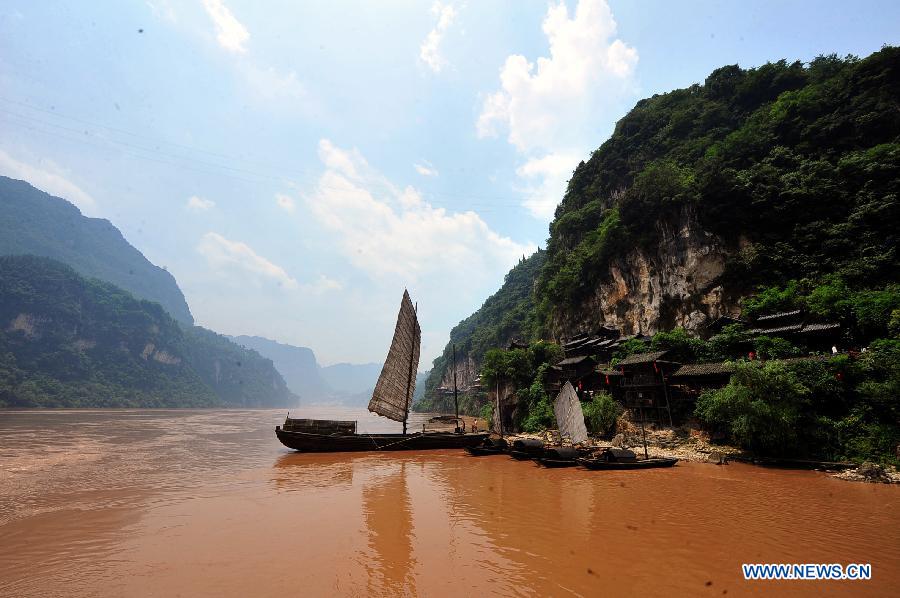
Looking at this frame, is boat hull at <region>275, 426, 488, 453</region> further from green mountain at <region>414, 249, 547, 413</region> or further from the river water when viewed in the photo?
green mountain at <region>414, 249, 547, 413</region>

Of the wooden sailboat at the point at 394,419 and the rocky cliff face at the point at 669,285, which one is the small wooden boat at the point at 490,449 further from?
the rocky cliff face at the point at 669,285

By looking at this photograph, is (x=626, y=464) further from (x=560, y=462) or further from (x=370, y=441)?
(x=370, y=441)

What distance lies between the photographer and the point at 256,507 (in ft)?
44.6

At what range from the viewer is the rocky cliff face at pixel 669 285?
34.8 m

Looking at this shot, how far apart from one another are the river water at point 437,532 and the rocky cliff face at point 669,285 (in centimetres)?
1957

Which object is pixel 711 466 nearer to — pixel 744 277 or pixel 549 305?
pixel 744 277

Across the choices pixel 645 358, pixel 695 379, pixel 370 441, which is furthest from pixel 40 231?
pixel 695 379

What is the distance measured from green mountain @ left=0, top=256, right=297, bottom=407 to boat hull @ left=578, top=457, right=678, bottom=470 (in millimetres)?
116413

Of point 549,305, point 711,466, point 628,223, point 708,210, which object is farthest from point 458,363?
point 711,466

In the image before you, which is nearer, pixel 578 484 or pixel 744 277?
pixel 578 484

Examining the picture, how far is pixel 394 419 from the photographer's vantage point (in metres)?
30.3

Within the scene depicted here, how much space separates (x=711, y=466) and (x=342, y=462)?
72.4 ft

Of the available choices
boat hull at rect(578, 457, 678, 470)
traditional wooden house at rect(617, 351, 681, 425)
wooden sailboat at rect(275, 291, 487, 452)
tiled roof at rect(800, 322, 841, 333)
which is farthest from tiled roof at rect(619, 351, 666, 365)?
wooden sailboat at rect(275, 291, 487, 452)

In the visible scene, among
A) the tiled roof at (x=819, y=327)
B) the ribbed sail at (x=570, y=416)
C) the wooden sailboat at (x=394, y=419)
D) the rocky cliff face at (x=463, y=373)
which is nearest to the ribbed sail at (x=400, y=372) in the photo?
the wooden sailboat at (x=394, y=419)
